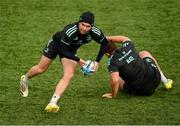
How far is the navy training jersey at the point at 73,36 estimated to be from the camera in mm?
8773

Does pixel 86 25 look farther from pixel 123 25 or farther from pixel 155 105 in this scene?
pixel 123 25

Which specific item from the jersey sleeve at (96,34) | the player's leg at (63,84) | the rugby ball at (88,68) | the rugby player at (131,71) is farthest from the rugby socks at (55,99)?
the jersey sleeve at (96,34)

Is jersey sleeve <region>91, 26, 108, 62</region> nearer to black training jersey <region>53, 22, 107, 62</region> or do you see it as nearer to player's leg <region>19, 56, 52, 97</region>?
black training jersey <region>53, 22, 107, 62</region>

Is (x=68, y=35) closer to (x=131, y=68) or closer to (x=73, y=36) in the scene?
(x=73, y=36)

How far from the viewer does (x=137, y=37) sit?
12.4 meters

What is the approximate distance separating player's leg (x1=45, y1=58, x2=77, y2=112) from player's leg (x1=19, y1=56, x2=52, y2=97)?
0.50 metres

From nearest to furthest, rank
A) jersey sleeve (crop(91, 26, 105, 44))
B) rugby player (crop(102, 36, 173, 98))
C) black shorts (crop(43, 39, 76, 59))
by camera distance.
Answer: jersey sleeve (crop(91, 26, 105, 44))
black shorts (crop(43, 39, 76, 59))
rugby player (crop(102, 36, 173, 98))

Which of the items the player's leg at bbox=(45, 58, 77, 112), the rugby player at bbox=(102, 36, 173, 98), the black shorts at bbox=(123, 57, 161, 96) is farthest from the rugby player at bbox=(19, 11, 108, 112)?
the black shorts at bbox=(123, 57, 161, 96)

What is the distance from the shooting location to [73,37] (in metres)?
8.79

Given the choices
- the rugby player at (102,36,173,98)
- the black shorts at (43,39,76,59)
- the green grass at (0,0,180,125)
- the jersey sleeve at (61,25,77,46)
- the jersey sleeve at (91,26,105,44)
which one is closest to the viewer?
A: the green grass at (0,0,180,125)

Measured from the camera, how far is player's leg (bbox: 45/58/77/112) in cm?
866

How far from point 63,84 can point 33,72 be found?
2.97 ft

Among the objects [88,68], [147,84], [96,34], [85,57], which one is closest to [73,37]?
[96,34]

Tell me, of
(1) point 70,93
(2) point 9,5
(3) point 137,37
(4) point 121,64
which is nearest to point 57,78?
(1) point 70,93
